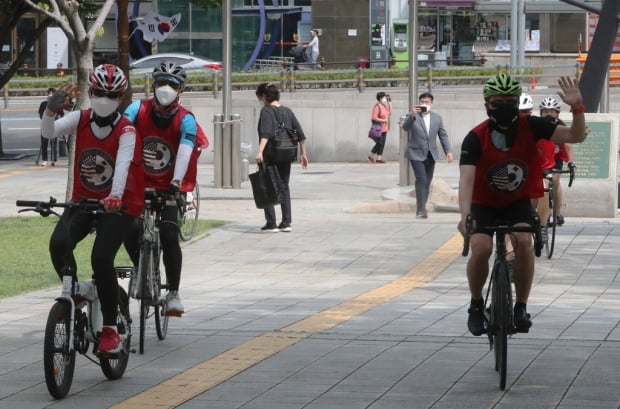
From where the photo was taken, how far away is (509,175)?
8.03 meters

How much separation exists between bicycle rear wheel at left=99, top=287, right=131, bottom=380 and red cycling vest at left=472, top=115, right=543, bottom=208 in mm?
2111

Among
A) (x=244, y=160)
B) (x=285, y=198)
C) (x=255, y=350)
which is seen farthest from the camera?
(x=244, y=160)

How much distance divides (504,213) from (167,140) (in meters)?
2.38

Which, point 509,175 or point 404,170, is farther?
point 404,170

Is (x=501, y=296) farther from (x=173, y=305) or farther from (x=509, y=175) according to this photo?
(x=173, y=305)

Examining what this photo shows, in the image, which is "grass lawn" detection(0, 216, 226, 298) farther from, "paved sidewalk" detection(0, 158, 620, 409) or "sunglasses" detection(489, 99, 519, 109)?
"sunglasses" detection(489, 99, 519, 109)

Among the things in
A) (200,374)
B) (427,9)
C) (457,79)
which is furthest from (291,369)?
(427,9)

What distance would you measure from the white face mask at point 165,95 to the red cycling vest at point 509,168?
2157mm

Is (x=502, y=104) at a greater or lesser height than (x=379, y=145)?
greater

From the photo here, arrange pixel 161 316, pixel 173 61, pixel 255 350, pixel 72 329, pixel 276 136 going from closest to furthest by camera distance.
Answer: pixel 72 329 → pixel 255 350 → pixel 161 316 → pixel 276 136 → pixel 173 61

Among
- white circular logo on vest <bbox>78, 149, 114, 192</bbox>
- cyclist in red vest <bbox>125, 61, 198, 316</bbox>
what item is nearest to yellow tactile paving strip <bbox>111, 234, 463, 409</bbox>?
cyclist in red vest <bbox>125, 61, 198, 316</bbox>

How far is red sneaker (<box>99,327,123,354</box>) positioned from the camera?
7816 mm

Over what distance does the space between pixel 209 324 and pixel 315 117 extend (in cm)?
2132

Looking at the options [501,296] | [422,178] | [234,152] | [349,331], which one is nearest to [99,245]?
[501,296]
